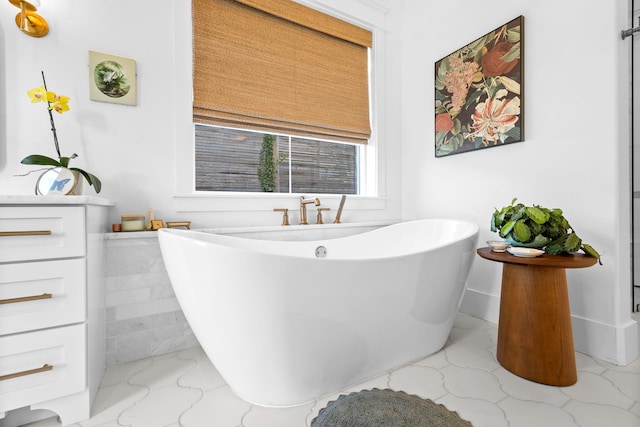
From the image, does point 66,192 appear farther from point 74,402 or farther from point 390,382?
point 390,382

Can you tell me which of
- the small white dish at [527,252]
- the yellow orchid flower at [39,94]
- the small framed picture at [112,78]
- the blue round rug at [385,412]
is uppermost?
the small framed picture at [112,78]

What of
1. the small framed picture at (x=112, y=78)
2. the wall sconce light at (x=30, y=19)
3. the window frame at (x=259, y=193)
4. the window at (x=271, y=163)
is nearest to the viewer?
the wall sconce light at (x=30, y=19)

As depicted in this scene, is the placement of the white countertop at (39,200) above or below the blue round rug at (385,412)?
above

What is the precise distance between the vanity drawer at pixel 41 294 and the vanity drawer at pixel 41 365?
4cm

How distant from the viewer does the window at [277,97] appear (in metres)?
1.92

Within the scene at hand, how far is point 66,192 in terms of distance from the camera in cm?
128

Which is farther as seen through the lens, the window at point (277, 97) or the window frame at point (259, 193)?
the window at point (277, 97)

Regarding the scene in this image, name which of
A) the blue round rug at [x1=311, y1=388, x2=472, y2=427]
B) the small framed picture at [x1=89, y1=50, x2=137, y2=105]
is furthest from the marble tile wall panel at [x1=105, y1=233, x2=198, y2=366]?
the blue round rug at [x1=311, y1=388, x2=472, y2=427]

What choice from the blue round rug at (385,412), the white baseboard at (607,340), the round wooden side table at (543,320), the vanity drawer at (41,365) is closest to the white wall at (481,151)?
the white baseboard at (607,340)

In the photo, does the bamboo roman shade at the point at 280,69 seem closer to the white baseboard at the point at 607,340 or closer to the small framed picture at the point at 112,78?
the small framed picture at the point at 112,78

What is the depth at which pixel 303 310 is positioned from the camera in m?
1.07

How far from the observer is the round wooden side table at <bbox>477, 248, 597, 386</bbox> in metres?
1.27

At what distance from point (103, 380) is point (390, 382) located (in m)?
1.25

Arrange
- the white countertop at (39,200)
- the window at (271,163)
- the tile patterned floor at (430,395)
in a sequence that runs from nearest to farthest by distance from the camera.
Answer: the white countertop at (39,200)
the tile patterned floor at (430,395)
the window at (271,163)
